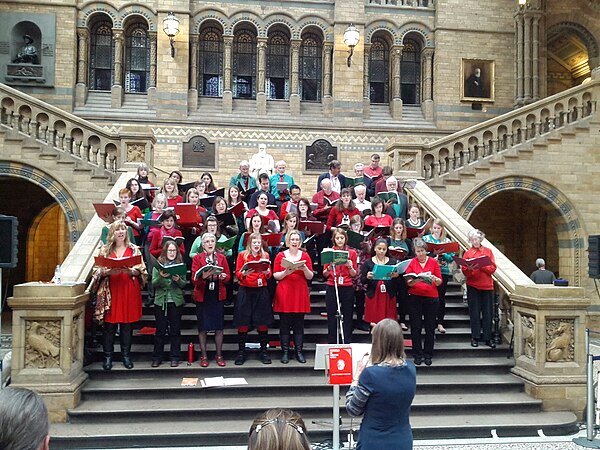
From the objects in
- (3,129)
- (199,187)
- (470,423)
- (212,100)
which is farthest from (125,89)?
(470,423)

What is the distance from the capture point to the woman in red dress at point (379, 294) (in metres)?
7.63

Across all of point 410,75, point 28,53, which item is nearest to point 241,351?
point 28,53

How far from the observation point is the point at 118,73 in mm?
18062

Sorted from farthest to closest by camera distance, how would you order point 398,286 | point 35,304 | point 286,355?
point 398,286 < point 286,355 < point 35,304

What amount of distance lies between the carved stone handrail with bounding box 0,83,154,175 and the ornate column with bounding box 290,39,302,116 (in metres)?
7.16

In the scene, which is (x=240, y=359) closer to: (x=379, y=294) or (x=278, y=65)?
(x=379, y=294)

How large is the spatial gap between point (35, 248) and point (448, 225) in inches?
642

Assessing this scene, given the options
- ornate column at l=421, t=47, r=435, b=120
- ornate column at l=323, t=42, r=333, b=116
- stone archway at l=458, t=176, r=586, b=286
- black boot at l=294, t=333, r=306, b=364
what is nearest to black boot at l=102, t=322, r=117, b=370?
black boot at l=294, t=333, r=306, b=364

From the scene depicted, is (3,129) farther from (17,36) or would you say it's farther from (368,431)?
(368,431)

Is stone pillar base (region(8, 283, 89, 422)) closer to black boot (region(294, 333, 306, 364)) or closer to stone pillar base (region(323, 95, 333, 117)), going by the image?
black boot (region(294, 333, 306, 364))

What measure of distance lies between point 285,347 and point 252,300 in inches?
31.8

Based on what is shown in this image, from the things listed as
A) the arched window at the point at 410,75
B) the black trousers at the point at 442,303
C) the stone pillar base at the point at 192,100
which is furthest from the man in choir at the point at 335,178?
the arched window at the point at 410,75

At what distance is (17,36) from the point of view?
17.5m

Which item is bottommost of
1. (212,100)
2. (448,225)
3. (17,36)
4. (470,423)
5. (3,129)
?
(470,423)
